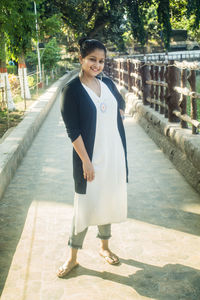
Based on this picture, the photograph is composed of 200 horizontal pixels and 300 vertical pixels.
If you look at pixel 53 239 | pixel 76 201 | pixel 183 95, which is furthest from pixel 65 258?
pixel 183 95

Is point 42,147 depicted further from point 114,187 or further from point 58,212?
point 114,187

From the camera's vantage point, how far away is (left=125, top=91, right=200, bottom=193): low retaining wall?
5250 millimetres

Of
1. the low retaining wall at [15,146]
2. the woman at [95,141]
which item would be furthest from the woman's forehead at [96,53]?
the low retaining wall at [15,146]

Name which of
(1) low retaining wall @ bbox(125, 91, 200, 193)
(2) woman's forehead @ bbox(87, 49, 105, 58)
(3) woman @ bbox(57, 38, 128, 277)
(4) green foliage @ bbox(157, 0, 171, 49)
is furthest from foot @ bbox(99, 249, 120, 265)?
(4) green foliage @ bbox(157, 0, 171, 49)

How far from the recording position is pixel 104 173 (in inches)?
121

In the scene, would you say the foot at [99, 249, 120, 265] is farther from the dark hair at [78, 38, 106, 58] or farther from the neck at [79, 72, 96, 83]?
the dark hair at [78, 38, 106, 58]

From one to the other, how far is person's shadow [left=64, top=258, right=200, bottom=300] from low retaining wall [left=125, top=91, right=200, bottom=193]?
6.31 feet

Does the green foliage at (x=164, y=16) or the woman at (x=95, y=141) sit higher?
the green foliage at (x=164, y=16)

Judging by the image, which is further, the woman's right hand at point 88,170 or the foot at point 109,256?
the foot at point 109,256

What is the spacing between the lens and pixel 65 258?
3.57 metres

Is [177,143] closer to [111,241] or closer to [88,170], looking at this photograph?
[111,241]

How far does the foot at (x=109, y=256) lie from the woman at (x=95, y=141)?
38cm

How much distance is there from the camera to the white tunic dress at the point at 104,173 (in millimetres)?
3025

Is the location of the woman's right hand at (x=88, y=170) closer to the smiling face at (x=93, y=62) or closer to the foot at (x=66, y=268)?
the smiling face at (x=93, y=62)
